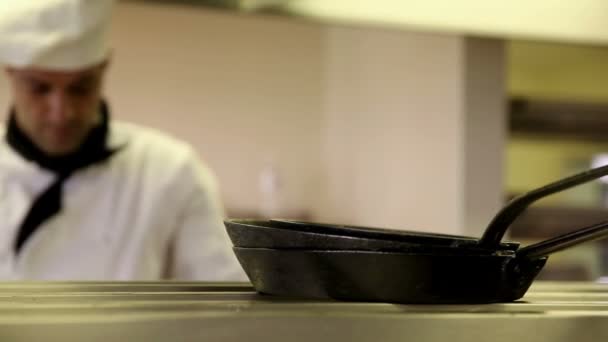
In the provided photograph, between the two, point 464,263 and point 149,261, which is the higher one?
point 464,263

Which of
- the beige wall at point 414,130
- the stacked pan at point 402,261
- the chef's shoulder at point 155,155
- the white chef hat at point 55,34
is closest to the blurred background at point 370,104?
the beige wall at point 414,130

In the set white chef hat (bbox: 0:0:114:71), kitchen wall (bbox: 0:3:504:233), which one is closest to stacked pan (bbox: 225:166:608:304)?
white chef hat (bbox: 0:0:114:71)

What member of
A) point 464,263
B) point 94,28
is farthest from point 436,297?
point 94,28

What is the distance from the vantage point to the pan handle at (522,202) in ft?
1.27

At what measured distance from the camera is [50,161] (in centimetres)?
138

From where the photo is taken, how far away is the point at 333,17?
0.86m

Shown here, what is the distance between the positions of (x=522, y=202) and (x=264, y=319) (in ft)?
0.50

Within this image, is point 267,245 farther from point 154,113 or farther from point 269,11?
point 154,113

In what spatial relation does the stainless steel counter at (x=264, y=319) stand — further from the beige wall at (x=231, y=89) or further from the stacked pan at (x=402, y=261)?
the beige wall at (x=231, y=89)

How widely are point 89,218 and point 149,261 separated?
0.13 m

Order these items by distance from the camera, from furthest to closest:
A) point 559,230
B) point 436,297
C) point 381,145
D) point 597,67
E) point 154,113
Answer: point 597,67
point 154,113
point 381,145
point 559,230
point 436,297

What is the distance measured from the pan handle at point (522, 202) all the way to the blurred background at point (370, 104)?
481 millimetres

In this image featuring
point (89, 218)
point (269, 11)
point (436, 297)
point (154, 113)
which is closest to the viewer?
point (436, 297)

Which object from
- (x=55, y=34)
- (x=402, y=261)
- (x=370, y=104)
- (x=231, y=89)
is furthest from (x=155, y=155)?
(x=402, y=261)
